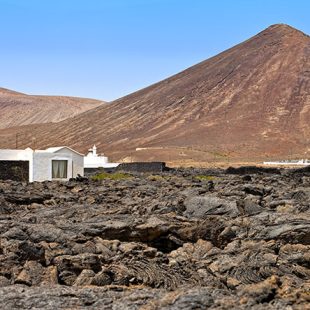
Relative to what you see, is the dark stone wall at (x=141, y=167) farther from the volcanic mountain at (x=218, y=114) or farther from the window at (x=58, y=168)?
the volcanic mountain at (x=218, y=114)

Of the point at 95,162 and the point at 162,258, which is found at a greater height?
the point at 95,162

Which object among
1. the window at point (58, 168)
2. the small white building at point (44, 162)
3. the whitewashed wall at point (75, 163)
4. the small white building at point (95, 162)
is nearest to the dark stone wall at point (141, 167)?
the small white building at point (95, 162)

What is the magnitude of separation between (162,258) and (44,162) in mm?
24381

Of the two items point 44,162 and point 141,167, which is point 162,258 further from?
point 141,167

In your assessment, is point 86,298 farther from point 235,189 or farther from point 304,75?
point 304,75

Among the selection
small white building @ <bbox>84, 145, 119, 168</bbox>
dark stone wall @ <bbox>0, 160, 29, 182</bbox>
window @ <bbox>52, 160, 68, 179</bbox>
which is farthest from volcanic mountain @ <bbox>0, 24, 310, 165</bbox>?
dark stone wall @ <bbox>0, 160, 29, 182</bbox>

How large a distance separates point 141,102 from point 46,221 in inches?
5584

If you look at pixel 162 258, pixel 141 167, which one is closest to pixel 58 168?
pixel 141 167

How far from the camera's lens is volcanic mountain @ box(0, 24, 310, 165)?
115 m

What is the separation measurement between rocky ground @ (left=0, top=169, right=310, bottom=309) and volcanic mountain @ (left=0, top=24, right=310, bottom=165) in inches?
3216

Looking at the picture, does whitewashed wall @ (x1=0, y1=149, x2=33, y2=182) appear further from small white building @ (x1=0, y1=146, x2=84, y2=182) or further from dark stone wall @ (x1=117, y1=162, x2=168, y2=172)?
dark stone wall @ (x1=117, y1=162, x2=168, y2=172)

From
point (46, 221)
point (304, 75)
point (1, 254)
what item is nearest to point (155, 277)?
point (1, 254)

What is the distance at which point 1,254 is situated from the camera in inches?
411

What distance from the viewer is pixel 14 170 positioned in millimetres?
34500
